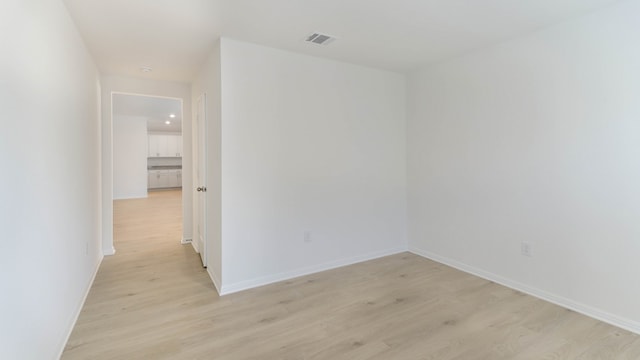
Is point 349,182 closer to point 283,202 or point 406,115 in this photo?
point 283,202

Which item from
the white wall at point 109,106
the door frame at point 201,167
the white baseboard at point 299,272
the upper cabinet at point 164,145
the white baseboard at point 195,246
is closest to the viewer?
the white baseboard at point 299,272

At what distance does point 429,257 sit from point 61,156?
381 cm

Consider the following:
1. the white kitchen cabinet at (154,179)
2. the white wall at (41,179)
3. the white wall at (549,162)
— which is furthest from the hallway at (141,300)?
the white kitchen cabinet at (154,179)

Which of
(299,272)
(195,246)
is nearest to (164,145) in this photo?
(195,246)

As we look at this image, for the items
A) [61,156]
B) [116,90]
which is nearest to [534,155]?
[61,156]

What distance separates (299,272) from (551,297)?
236 cm

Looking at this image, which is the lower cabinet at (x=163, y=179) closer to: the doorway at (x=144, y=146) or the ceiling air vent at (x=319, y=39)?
the doorway at (x=144, y=146)

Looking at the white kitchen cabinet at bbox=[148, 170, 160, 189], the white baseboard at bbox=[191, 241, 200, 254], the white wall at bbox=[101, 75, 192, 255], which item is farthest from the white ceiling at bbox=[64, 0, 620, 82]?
the white kitchen cabinet at bbox=[148, 170, 160, 189]

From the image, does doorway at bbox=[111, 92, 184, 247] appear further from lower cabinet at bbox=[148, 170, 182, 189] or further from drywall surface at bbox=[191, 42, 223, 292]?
drywall surface at bbox=[191, 42, 223, 292]

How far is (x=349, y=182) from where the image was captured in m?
3.78

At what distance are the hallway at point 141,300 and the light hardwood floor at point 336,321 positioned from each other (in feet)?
0.03

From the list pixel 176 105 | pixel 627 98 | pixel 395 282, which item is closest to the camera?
pixel 627 98

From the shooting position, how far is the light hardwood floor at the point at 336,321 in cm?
209

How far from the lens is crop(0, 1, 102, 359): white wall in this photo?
1372 mm
